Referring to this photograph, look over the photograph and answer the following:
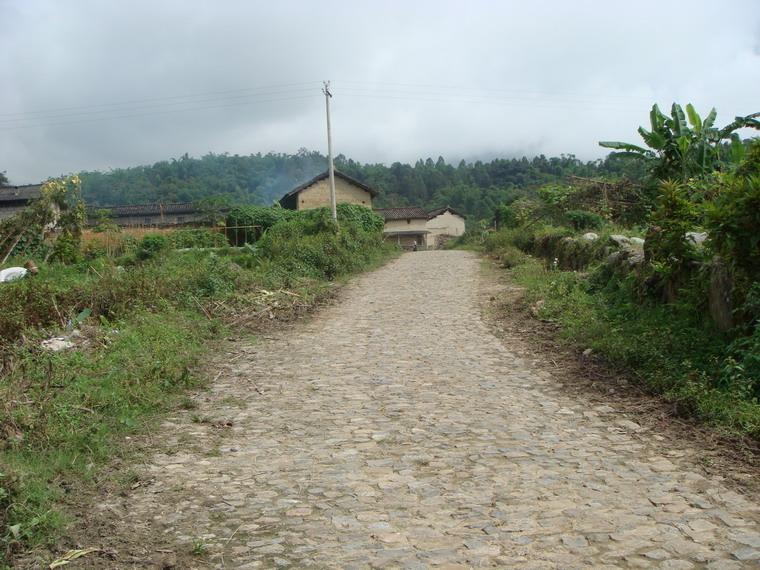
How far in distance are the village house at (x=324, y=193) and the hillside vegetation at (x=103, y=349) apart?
31251 millimetres

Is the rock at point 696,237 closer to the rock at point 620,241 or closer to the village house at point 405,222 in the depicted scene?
the rock at point 620,241

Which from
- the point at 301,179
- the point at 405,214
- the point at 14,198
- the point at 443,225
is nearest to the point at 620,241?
the point at 14,198

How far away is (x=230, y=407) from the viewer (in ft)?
22.8

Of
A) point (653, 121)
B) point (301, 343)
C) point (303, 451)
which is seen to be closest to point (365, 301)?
point (301, 343)

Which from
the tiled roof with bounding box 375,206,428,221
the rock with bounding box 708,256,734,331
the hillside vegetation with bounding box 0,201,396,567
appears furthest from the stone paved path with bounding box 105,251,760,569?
the tiled roof with bounding box 375,206,428,221

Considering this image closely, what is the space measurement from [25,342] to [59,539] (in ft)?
15.8

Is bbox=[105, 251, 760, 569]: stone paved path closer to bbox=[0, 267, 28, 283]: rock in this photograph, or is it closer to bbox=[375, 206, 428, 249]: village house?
bbox=[0, 267, 28, 283]: rock

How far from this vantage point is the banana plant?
18891mm

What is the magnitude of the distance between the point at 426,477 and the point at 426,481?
7 cm

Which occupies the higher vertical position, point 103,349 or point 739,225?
point 739,225

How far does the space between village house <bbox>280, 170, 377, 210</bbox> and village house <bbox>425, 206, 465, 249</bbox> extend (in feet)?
58.5

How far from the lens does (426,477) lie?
4926mm

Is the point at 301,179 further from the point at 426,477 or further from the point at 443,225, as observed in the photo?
the point at 426,477

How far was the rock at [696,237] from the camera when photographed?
9.11 metres
